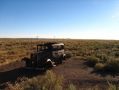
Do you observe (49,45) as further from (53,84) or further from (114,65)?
(53,84)

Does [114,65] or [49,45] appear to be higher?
[49,45]

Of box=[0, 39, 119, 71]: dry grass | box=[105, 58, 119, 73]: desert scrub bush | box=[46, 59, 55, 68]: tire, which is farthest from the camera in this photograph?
box=[0, 39, 119, 71]: dry grass

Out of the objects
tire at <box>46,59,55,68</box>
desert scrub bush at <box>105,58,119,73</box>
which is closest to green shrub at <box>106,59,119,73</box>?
desert scrub bush at <box>105,58,119,73</box>

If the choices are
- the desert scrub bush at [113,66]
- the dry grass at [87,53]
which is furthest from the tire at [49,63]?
the desert scrub bush at [113,66]

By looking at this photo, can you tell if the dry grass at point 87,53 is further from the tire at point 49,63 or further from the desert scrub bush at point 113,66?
the tire at point 49,63

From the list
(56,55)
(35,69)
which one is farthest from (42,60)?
(56,55)

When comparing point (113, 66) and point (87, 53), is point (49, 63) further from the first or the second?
point (87, 53)

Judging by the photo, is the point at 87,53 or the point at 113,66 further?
the point at 87,53

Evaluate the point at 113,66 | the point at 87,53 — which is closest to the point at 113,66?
the point at 113,66

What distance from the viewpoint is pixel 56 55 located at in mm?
21406

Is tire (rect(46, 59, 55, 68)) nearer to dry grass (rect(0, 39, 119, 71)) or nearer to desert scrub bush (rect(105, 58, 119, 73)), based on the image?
dry grass (rect(0, 39, 119, 71))

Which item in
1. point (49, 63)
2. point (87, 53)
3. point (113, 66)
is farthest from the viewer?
point (87, 53)

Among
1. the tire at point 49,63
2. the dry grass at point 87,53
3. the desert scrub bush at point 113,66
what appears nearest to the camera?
the desert scrub bush at point 113,66

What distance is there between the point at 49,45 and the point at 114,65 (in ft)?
20.3
